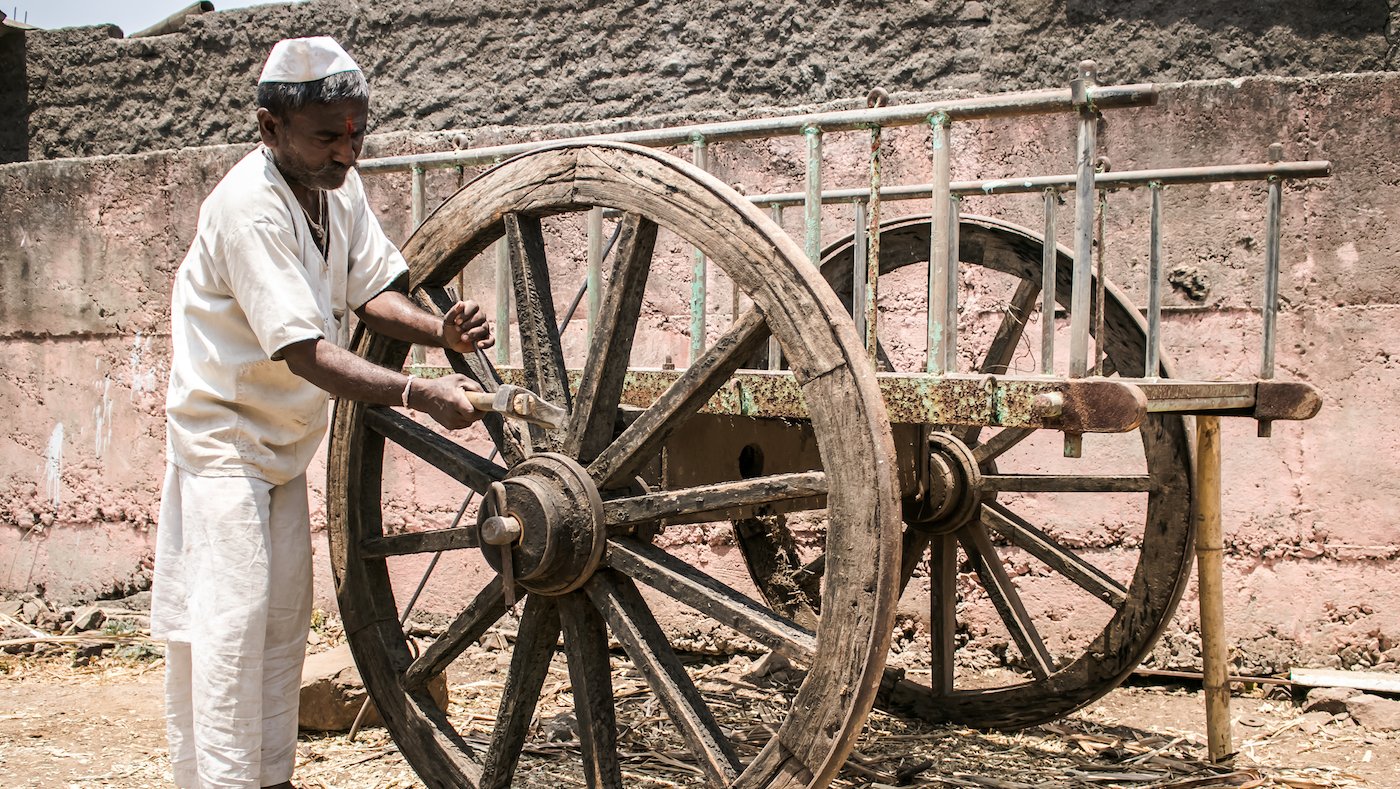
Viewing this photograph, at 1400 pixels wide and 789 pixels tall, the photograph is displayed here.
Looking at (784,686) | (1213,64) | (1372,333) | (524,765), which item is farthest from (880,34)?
→ (524,765)

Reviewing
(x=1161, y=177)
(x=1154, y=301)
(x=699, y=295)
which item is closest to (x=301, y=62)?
(x=699, y=295)

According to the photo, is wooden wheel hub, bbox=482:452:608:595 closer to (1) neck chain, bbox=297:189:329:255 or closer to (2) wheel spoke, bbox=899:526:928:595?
(1) neck chain, bbox=297:189:329:255

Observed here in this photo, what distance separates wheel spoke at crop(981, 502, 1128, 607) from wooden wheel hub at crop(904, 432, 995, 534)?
0.42ft

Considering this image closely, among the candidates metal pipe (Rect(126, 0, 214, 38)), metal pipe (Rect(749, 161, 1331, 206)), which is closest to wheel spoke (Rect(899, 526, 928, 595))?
metal pipe (Rect(749, 161, 1331, 206))

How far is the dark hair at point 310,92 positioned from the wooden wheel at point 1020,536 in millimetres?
1479

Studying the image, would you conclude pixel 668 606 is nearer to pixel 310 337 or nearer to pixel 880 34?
pixel 880 34

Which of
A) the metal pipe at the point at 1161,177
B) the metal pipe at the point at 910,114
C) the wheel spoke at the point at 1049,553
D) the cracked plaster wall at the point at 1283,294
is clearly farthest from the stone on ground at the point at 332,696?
the metal pipe at the point at 1161,177

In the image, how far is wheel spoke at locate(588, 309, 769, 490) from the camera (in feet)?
7.92

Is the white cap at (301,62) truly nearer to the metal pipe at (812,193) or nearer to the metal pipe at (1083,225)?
the metal pipe at (812,193)

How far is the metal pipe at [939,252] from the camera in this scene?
2521 mm

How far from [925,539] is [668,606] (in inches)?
51.8

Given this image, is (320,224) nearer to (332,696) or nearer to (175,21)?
(332,696)

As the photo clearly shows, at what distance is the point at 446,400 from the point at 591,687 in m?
0.67

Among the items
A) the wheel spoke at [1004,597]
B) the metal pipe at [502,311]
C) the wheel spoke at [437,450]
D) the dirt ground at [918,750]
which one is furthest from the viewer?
the wheel spoke at [1004,597]
